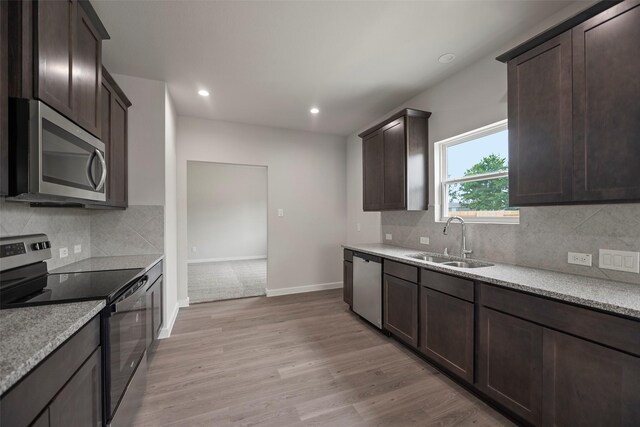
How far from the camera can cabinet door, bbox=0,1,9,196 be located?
3.40 feet

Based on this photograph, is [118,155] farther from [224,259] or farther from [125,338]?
[224,259]

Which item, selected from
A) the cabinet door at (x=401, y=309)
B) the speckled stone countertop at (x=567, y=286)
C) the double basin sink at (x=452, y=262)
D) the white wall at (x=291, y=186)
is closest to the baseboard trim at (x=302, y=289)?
the white wall at (x=291, y=186)

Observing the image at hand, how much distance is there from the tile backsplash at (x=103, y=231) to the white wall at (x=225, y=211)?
4.42 m

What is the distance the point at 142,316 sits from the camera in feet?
6.16

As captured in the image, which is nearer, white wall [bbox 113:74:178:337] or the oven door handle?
the oven door handle

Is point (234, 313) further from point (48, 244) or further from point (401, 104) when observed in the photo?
point (401, 104)

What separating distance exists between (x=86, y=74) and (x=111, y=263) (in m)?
1.41

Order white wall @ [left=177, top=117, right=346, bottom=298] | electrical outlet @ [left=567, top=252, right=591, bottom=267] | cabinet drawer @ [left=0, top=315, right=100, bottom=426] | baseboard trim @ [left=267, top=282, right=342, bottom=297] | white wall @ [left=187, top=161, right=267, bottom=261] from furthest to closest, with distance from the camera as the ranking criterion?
white wall @ [left=187, top=161, right=267, bottom=261] → baseboard trim @ [left=267, top=282, right=342, bottom=297] → white wall @ [left=177, top=117, right=346, bottom=298] → electrical outlet @ [left=567, top=252, right=591, bottom=267] → cabinet drawer @ [left=0, top=315, right=100, bottom=426]

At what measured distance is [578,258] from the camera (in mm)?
1766

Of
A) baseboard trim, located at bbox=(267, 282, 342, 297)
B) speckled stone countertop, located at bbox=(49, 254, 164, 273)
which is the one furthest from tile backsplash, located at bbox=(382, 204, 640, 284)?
speckled stone countertop, located at bbox=(49, 254, 164, 273)

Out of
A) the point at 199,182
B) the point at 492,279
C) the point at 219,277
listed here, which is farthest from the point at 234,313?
the point at 199,182

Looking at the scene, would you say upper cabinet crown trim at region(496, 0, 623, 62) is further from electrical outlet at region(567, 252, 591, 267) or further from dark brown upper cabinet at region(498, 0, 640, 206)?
electrical outlet at region(567, 252, 591, 267)

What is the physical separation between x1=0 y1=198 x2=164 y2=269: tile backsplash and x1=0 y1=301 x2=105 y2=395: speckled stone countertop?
3.68ft

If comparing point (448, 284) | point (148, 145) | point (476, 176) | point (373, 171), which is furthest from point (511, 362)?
point (148, 145)
